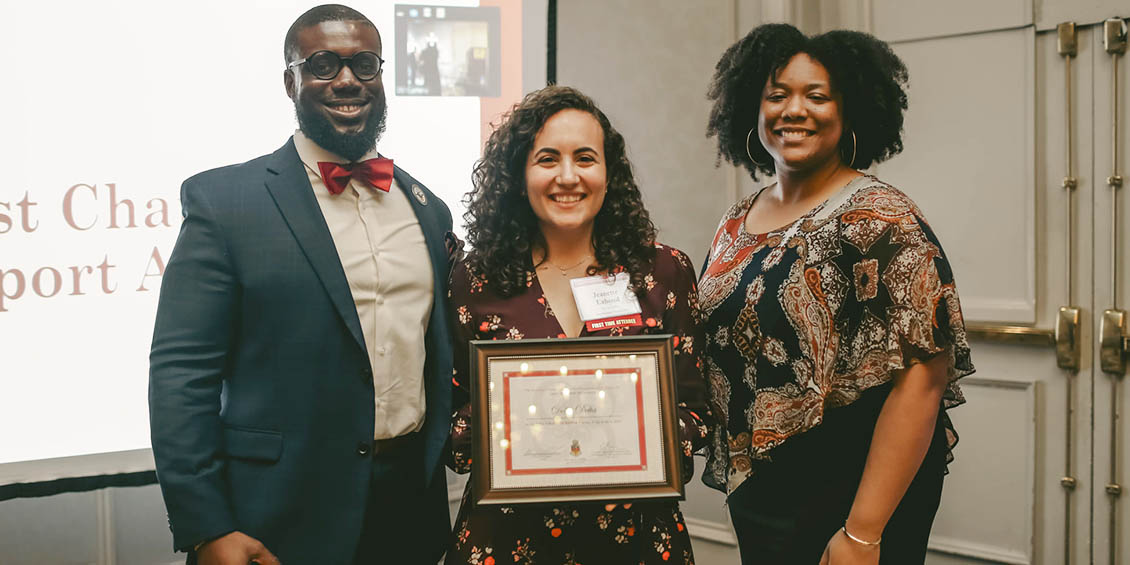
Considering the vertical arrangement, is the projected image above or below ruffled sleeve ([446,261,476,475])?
above

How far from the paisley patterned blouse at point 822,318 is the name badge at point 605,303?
0.94 ft

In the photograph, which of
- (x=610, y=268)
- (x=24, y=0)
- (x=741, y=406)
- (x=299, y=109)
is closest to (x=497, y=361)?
(x=610, y=268)

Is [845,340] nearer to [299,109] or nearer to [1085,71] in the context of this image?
[299,109]

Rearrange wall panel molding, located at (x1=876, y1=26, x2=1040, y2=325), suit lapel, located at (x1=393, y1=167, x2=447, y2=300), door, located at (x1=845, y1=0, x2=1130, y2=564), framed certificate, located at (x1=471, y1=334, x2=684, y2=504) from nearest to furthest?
framed certificate, located at (x1=471, y1=334, x2=684, y2=504), suit lapel, located at (x1=393, y1=167, x2=447, y2=300), door, located at (x1=845, y1=0, x2=1130, y2=564), wall panel molding, located at (x1=876, y1=26, x2=1040, y2=325)

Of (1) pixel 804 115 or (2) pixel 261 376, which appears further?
(1) pixel 804 115

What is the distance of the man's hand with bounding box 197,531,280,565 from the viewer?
1.63 metres

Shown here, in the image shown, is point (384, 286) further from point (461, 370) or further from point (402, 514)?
point (402, 514)

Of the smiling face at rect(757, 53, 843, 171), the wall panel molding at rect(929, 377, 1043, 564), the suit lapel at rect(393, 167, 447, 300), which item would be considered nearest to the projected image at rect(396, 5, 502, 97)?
the suit lapel at rect(393, 167, 447, 300)

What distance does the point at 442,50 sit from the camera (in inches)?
108

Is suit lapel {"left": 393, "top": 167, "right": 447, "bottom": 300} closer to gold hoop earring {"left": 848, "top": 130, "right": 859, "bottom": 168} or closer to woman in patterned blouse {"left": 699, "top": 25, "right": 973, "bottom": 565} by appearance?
woman in patterned blouse {"left": 699, "top": 25, "right": 973, "bottom": 565}

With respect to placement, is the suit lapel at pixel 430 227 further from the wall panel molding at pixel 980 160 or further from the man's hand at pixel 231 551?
the wall panel molding at pixel 980 160

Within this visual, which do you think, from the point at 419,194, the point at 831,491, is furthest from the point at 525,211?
the point at 831,491

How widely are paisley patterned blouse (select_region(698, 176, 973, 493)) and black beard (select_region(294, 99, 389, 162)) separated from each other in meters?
0.90

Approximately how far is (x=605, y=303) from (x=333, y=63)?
0.81m
